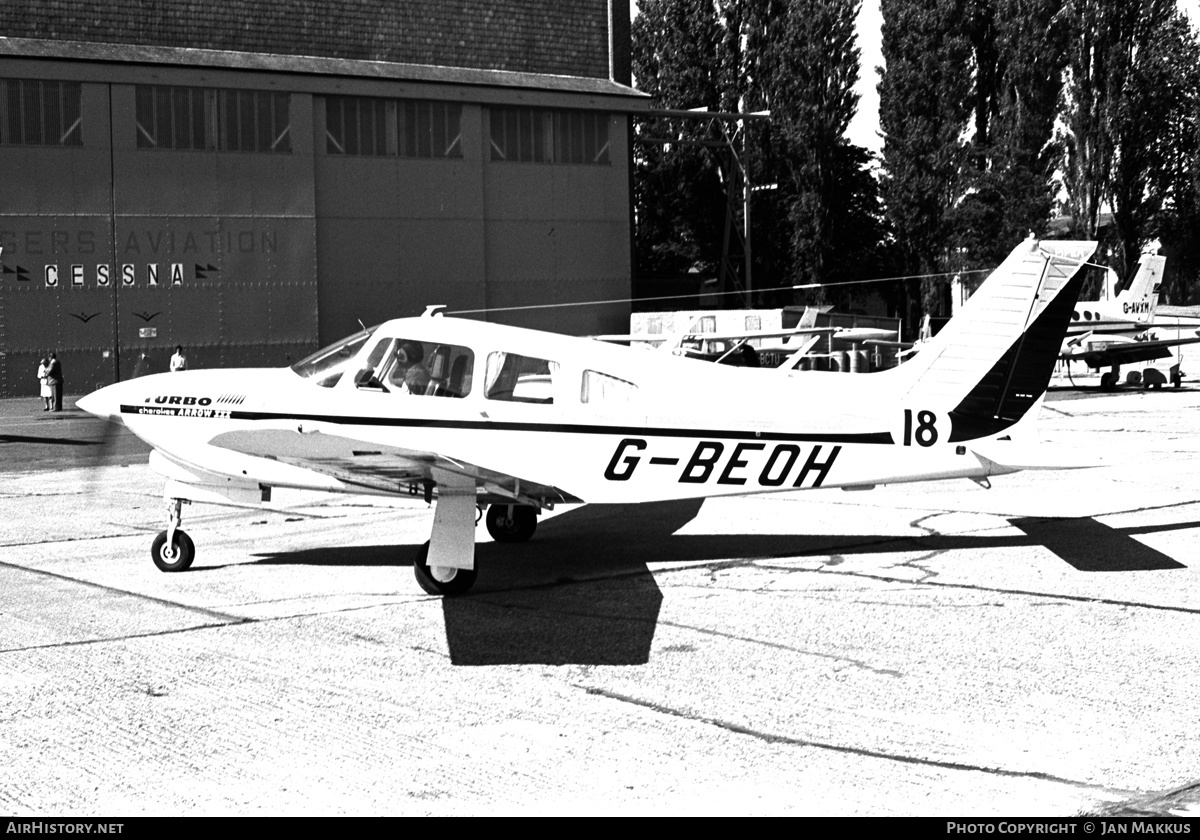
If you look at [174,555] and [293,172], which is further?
[293,172]

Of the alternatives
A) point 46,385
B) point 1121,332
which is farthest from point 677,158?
point 46,385

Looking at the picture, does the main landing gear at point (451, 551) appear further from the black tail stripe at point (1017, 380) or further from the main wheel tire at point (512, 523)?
the black tail stripe at point (1017, 380)

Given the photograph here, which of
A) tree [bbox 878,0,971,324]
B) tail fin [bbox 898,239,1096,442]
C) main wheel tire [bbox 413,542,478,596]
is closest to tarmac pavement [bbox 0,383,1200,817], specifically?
main wheel tire [bbox 413,542,478,596]

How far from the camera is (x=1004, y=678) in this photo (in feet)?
24.0

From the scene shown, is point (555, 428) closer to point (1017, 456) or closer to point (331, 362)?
point (331, 362)

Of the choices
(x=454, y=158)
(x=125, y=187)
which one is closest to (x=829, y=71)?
(x=454, y=158)

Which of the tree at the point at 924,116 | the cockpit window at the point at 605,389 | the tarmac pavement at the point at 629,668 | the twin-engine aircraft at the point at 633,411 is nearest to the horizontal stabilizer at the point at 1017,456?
the twin-engine aircraft at the point at 633,411

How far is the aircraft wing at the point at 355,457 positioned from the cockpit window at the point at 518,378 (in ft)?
2.61

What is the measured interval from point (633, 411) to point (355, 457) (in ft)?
7.71

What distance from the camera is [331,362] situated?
11.0m

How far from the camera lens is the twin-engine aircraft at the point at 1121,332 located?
36.8 metres

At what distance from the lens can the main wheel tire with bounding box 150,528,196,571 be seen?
37.1 ft

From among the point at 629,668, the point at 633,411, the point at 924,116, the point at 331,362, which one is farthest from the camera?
the point at 924,116

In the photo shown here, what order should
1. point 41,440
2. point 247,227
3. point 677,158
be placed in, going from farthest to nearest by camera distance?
point 677,158 < point 247,227 < point 41,440
